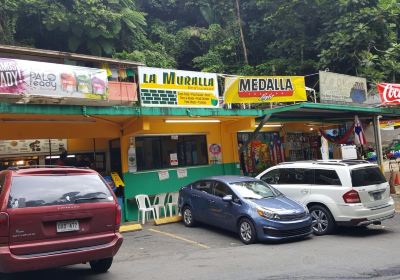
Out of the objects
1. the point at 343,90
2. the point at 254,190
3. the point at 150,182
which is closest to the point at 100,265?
the point at 254,190

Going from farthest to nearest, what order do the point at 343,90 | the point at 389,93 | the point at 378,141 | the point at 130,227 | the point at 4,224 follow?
the point at 378,141 → the point at 389,93 → the point at 343,90 → the point at 130,227 → the point at 4,224

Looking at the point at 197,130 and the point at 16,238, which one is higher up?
the point at 197,130

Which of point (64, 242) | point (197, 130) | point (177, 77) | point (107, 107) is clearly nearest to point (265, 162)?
point (197, 130)

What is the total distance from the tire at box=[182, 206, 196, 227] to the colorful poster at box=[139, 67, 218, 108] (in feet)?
9.95

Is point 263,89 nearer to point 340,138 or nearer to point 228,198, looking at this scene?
point 228,198

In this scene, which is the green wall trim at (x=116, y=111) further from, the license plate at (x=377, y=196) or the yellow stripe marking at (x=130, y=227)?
the license plate at (x=377, y=196)

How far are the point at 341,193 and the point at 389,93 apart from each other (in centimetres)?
816

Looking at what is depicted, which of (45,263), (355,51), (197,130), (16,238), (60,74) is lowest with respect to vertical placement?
(45,263)

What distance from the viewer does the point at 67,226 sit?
5.92 metres

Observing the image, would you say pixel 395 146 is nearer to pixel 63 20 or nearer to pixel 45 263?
pixel 63 20

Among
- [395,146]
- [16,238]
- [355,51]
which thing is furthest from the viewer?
[395,146]

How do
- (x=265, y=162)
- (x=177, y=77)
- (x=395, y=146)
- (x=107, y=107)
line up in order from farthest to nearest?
(x=395, y=146)
(x=265, y=162)
(x=177, y=77)
(x=107, y=107)

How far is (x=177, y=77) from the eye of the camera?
12.7 m

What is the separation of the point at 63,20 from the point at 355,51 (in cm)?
1582
